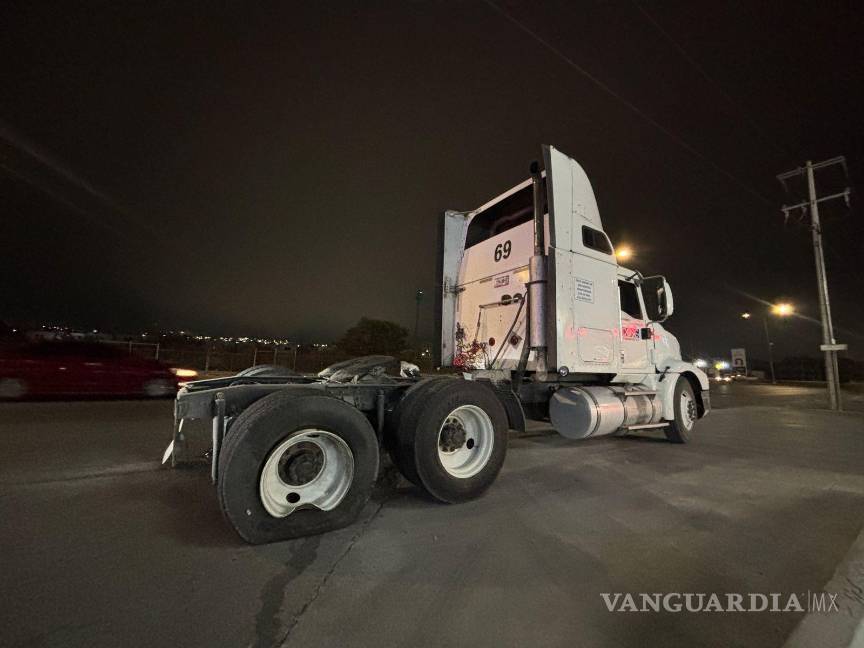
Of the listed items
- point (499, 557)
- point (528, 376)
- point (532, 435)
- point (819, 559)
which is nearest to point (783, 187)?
point (532, 435)

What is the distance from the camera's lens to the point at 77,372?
9.84 m

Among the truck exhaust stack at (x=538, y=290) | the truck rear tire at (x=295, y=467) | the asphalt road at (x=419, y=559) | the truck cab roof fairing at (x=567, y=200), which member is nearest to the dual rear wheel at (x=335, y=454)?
the truck rear tire at (x=295, y=467)

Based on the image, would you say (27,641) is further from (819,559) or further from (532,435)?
(532,435)

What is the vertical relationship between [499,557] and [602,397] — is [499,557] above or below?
below

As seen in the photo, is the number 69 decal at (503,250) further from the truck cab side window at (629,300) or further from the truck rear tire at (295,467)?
the truck rear tire at (295,467)

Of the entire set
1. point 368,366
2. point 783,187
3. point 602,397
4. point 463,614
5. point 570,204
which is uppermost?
point 783,187

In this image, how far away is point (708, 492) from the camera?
170 inches

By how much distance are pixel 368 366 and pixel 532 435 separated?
446 centimetres

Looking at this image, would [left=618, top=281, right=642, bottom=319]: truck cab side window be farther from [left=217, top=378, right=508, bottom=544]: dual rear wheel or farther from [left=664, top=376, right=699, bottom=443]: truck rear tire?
[left=217, top=378, right=508, bottom=544]: dual rear wheel

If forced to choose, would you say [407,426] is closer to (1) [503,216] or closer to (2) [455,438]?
(2) [455,438]

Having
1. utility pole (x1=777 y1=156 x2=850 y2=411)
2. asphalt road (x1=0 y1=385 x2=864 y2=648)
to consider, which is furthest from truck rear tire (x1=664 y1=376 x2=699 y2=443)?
utility pole (x1=777 y1=156 x2=850 y2=411)

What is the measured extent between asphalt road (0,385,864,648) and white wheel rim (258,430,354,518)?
0.27m

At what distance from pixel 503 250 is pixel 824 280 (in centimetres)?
1665

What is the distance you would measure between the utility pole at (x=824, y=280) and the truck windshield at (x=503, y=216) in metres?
15.6
